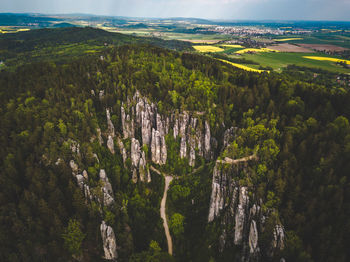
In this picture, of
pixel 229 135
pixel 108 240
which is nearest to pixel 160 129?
Answer: pixel 229 135

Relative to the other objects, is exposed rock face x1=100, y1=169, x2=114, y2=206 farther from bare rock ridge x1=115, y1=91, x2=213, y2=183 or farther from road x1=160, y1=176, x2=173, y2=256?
bare rock ridge x1=115, y1=91, x2=213, y2=183

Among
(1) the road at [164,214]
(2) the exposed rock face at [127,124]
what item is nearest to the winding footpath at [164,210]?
(1) the road at [164,214]

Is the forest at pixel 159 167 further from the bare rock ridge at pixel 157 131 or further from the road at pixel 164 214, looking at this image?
the bare rock ridge at pixel 157 131

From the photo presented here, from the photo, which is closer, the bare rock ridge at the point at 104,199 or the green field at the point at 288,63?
the bare rock ridge at the point at 104,199

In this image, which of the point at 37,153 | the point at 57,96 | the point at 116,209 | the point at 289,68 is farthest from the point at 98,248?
the point at 289,68

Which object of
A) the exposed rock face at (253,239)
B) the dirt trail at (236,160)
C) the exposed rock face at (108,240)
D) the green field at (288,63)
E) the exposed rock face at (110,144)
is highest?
the green field at (288,63)

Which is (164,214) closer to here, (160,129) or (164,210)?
(164,210)

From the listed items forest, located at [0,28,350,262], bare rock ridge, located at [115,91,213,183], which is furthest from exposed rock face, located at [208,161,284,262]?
bare rock ridge, located at [115,91,213,183]

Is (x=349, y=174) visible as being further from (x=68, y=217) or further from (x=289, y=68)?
(x=289, y=68)
